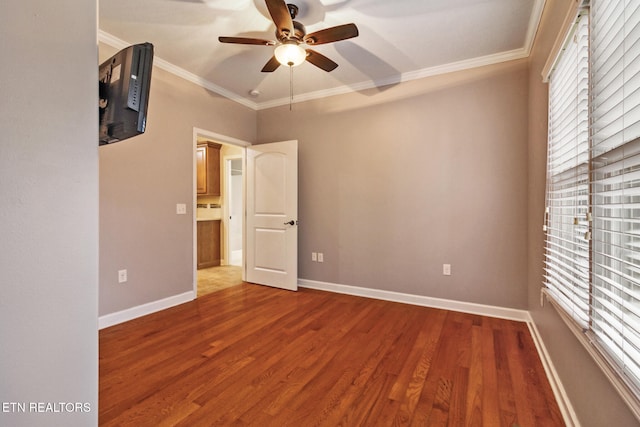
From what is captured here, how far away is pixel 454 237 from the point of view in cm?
304

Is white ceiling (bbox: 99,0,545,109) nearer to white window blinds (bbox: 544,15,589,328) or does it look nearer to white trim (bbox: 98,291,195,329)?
white window blinds (bbox: 544,15,589,328)

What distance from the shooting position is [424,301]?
10.4 ft

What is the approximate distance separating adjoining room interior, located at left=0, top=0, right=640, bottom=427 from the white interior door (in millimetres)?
225

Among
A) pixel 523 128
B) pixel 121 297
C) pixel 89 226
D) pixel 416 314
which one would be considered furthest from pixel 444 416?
pixel 121 297

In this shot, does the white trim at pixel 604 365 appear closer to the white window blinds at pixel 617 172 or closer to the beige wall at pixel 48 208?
the white window blinds at pixel 617 172

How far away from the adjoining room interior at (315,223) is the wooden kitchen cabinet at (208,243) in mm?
1044

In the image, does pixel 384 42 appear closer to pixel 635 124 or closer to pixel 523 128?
pixel 523 128

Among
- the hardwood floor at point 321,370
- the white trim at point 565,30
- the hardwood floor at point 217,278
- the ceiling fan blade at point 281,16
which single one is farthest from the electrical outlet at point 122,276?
the white trim at point 565,30

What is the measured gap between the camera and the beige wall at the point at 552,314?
1.10m

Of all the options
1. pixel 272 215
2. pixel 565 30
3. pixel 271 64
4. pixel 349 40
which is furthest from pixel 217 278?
pixel 565 30

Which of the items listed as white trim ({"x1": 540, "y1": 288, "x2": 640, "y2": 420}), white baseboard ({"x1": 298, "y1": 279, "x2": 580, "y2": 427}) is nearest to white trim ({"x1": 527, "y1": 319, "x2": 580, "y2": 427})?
white baseboard ({"x1": 298, "y1": 279, "x2": 580, "y2": 427})

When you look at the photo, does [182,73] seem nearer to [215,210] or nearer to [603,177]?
[215,210]

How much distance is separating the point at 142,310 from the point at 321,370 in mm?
2030

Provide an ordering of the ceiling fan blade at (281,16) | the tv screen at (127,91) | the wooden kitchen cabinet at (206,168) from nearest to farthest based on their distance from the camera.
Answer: the tv screen at (127,91), the ceiling fan blade at (281,16), the wooden kitchen cabinet at (206,168)
